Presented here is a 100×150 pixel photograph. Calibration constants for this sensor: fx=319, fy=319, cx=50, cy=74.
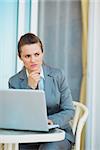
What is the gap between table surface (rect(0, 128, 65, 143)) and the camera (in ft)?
5.01

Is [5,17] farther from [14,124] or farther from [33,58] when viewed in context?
[14,124]

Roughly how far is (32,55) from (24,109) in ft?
1.48

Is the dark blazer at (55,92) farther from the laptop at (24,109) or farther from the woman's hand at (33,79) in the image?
the laptop at (24,109)

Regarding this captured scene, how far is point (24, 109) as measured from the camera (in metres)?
1.59

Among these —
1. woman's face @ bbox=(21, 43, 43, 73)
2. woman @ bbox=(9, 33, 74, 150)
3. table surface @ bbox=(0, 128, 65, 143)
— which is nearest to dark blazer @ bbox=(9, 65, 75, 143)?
woman @ bbox=(9, 33, 74, 150)

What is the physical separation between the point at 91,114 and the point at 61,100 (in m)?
0.84

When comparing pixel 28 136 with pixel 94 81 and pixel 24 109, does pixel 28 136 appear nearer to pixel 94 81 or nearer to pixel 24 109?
pixel 24 109

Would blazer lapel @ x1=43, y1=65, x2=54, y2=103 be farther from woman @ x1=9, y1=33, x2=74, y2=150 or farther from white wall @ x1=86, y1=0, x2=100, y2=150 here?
white wall @ x1=86, y1=0, x2=100, y2=150

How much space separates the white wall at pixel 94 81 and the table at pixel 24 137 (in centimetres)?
117

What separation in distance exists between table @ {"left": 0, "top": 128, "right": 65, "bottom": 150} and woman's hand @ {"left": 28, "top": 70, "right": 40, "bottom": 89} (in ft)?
1.25

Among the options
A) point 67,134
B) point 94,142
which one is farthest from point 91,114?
point 67,134

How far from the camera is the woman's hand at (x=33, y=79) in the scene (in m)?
1.93

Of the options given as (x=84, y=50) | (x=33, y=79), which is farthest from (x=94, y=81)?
(x=33, y=79)

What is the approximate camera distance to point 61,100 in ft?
6.57
